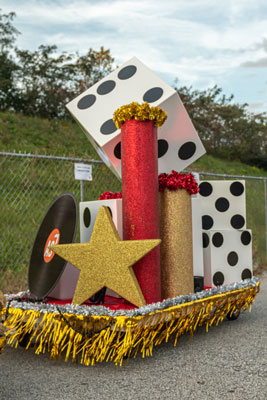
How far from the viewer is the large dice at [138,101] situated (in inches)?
164

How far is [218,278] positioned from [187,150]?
1285 mm

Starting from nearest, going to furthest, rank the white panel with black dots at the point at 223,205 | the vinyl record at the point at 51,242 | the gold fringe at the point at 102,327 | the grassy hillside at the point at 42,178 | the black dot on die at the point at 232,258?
the gold fringe at the point at 102,327 < the vinyl record at the point at 51,242 < the black dot on die at the point at 232,258 < the white panel with black dots at the point at 223,205 < the grassy hillside at the point at 42,178

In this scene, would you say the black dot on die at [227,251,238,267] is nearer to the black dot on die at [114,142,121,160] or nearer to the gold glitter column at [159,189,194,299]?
the gold glitter column at [159,189,194,299]

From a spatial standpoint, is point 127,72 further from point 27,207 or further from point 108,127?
point 27,207

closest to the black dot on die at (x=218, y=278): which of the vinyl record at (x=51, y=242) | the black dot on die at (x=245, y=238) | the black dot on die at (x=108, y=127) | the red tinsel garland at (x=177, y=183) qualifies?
the black dot on die at (x=245, y=238)

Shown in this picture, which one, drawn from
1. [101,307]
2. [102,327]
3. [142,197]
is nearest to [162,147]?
[142,197]

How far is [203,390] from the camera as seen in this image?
2748 mm

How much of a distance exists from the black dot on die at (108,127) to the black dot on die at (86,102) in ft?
1.08

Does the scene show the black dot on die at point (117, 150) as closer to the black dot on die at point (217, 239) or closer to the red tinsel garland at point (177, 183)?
the red tinsel garland at point (177, 183)

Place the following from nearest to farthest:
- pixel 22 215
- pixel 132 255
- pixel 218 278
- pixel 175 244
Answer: pixel 132 255 < pixel 175 244 < pixel 218 278 < pixel 22 215

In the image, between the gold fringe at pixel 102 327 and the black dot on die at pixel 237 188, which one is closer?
the gold fringe at pixel 102 327

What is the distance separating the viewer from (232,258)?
4.51 meters

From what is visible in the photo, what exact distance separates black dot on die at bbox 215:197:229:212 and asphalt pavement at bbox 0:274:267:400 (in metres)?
1.39

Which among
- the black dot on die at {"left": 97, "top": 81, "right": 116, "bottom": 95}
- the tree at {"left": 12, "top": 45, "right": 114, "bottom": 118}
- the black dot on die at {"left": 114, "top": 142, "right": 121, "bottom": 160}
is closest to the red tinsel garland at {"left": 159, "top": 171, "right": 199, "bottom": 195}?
the black dot on die at {"left": 114, "top": 142, "right": 121, "bottom": 160}
